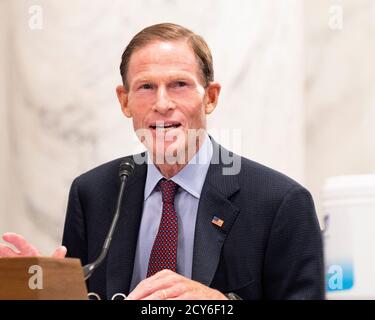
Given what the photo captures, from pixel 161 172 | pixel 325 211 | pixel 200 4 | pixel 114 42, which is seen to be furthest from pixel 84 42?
pixel 325 211

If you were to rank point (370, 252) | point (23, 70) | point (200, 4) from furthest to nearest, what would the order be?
point (23, 70), point (200, 4), point (370, 252)

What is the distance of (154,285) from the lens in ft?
8.79

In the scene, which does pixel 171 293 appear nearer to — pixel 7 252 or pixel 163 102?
pixel 7 252

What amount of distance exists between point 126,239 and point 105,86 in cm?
95

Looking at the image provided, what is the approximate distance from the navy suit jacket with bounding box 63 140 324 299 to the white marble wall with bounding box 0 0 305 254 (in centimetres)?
65

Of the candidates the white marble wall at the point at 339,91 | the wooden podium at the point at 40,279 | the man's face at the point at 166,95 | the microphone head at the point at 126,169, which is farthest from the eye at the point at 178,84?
the white marble wall at the point at 339,91

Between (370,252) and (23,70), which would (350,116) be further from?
(370,252)

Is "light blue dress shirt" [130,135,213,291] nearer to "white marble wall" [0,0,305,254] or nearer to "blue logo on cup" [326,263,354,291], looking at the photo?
"white marble wall" [0,0,305,254]

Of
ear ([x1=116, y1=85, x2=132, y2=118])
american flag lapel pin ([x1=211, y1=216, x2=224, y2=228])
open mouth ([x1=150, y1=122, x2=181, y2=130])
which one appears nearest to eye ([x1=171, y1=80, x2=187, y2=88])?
open mouth ([x1=150, y1=122, x2=181, y2=130])

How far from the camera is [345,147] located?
459cm

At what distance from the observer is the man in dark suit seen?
3.08 meters

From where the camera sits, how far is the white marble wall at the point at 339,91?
4.55 metres

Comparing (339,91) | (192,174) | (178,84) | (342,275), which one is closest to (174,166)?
(192,174)

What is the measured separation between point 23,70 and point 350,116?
1.53 meters
